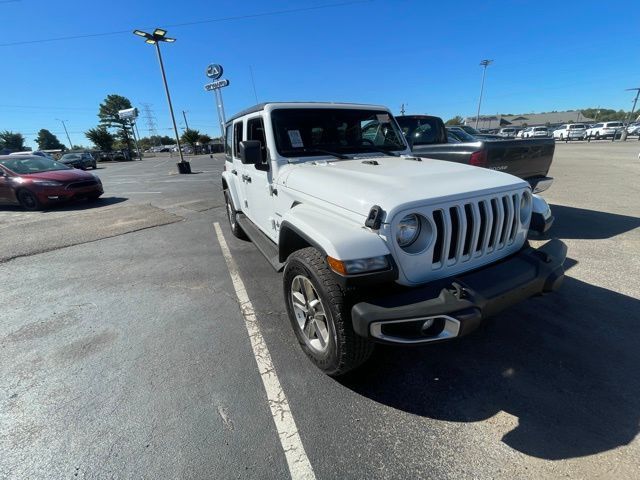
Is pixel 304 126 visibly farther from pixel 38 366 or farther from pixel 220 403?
pixel 38 366

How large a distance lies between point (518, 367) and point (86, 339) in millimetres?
3896

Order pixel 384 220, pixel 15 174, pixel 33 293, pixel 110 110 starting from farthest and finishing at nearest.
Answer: pixel 110 110
pixel 15 174
pixel 33 293
pixel 384 220

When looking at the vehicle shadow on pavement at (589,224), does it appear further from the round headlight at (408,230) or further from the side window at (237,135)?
the side window at (237,135)

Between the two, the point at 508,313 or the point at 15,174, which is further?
the point at 15,174

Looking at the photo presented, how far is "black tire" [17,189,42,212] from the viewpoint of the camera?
8.66 meters

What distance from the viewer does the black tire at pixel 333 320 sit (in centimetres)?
192

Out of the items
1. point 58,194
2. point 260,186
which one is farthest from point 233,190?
point 58,194

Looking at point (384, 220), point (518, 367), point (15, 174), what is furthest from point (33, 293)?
point (15, 174)

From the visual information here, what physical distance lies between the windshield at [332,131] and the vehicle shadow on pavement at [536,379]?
2.22m

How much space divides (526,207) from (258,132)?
2920 millimetres

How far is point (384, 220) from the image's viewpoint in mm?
1840

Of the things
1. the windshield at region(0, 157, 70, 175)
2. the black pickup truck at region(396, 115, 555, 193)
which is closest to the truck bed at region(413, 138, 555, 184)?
the black pickup truck at region(396, 115, 555, 193)

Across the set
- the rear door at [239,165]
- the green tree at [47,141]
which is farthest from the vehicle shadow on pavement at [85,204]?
the green tree at [47,141]

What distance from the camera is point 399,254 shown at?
1.88m
